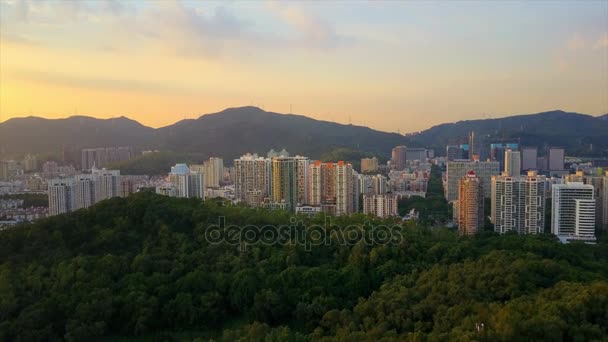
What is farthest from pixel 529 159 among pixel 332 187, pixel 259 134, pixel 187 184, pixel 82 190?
pixel 82 190

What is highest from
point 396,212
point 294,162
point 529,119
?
point 529,119

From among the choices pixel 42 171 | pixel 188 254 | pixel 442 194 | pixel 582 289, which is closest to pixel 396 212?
pixel 442 194

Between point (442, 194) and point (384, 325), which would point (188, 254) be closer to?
point (384, 325)

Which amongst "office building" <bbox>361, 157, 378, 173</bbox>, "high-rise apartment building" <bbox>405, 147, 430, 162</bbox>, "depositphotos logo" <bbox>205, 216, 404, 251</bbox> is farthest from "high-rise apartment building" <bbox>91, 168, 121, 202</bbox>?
"high-rise apartment building" <bbox>405, 147, 430, 162</bbox>

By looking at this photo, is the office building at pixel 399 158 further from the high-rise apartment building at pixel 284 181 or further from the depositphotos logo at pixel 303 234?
the depositphotos logo at pixel 303 234

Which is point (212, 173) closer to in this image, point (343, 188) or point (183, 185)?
point (183, 185)

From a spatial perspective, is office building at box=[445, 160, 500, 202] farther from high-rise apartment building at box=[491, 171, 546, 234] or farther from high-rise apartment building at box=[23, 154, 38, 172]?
high-rise apartment building at box=[23, 154, 38, 172]

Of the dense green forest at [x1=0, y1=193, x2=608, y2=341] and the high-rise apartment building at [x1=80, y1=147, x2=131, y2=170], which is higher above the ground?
the high-rise apartment building at [x1=80, y1=147, x2=131, y2=170]
